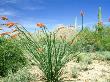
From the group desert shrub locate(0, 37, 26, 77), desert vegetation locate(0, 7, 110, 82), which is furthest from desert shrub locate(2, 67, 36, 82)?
desert shrub locate(0, 37, 26, 77)

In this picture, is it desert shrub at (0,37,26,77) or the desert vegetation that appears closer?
the desert vegetation

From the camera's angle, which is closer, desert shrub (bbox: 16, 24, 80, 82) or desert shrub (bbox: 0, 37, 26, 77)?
desert shrub (bbox: 16, 24, 80, 82)

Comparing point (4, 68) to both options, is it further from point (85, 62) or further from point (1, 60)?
point (85, 62)

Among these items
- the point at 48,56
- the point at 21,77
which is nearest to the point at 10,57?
the point at 21,77

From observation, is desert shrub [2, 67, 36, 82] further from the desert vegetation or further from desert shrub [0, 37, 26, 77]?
desert shrub [0, 37, 26, 77]

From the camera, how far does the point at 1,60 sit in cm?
909

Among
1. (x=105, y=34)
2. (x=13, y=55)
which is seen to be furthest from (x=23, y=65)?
(x=105, y=34)

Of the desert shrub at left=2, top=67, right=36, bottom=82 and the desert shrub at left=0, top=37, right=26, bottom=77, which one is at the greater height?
the desert shrub at left=0, top=37, right=26, bottom=77

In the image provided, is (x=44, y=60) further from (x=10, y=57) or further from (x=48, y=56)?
(x=10, y=57)

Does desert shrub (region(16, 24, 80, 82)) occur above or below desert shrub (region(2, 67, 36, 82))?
above

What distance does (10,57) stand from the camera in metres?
9.32

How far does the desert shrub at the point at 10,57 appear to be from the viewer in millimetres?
9070

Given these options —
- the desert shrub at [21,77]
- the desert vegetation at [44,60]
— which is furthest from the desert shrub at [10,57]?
the desert shrub at [21,77]

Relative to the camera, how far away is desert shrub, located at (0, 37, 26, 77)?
907cm
